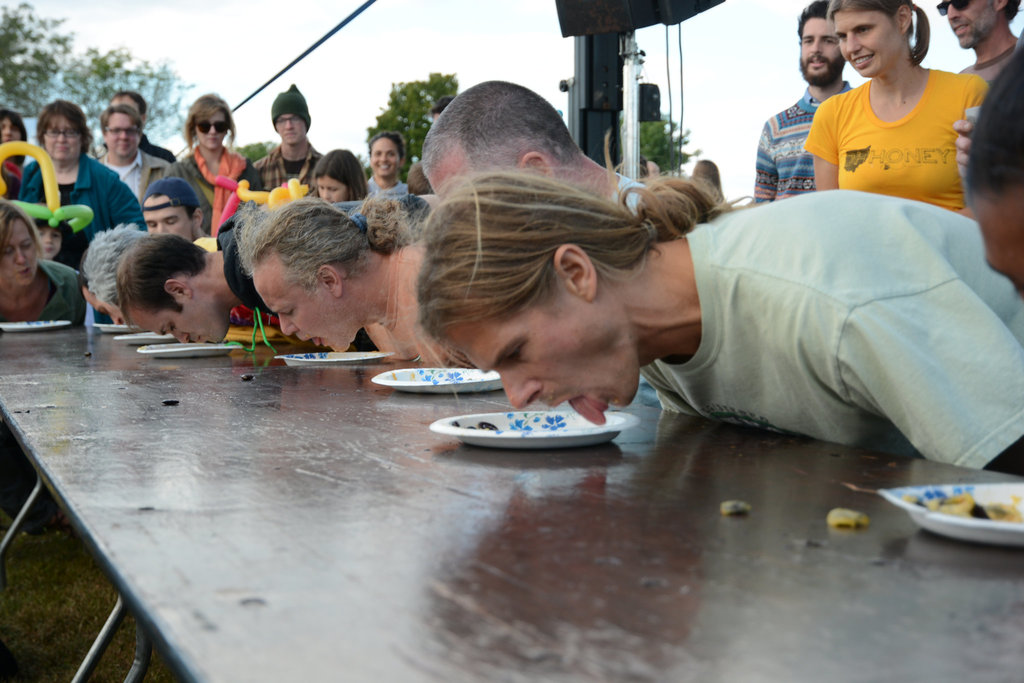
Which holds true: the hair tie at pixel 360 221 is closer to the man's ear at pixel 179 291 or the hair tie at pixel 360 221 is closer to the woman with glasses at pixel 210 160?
the man's ear at pixel 179 291

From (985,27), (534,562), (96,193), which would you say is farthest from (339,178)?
(534,562)

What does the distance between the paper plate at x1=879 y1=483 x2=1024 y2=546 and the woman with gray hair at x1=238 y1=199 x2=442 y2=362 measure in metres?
2.15

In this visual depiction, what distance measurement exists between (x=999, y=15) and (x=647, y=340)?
2.64 metres

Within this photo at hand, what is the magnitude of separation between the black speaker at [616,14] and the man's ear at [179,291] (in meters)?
1.92

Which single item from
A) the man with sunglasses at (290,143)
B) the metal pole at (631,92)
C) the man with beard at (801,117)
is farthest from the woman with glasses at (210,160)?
the man with beard at (801,117)

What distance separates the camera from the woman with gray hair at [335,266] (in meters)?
3.12

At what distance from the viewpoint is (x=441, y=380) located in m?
2.44

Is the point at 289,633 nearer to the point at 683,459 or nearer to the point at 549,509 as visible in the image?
the point at 549,509

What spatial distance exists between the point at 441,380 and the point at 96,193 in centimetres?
488

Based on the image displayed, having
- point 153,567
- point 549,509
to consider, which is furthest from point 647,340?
point 153,567

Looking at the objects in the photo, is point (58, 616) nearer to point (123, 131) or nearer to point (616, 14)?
point (616, 14)

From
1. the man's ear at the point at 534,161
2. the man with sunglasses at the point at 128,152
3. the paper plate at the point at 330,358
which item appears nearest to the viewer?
the man's ear at the point at 534,161

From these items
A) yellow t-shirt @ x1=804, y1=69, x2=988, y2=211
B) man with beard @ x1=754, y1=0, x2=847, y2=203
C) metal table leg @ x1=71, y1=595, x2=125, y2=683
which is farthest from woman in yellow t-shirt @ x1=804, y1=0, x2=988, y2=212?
metal table leg @ x1=71, y1=595, x2=125, y2=683

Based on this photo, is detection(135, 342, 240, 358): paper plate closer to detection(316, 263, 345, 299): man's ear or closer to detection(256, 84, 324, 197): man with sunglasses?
detection(316, 263, 345, 299): man's ear
